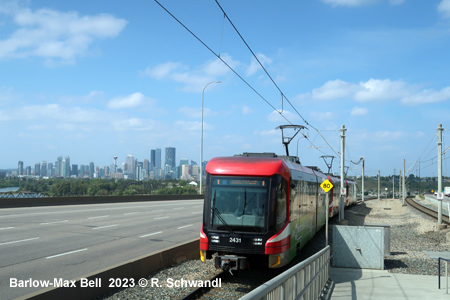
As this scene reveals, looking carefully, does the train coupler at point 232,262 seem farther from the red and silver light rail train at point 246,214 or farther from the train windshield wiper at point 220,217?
the train windshield wiper at point 220,217

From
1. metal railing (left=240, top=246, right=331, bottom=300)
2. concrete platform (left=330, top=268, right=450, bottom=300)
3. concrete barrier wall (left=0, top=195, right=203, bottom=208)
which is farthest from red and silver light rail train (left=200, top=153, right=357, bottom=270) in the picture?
concrete barrier wall (left=0, top=195, right=203, bottom=208)

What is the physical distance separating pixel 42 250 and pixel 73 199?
2319 cm

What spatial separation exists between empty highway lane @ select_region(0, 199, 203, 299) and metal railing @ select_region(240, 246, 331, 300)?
17.4ft

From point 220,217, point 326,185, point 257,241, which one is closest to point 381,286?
point 257,241

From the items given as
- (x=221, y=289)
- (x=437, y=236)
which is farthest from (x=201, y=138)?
(x=221, y=289)

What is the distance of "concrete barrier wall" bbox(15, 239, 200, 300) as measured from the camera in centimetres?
745

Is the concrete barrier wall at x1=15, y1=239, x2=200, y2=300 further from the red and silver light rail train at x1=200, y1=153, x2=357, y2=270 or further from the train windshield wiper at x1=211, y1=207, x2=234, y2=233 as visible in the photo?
the train windshield wiper at x1=211, y1=207, x2=234, y2=233

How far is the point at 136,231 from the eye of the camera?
19.4 metres

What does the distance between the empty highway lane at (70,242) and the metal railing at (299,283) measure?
5.30 m

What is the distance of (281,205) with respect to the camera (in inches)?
436

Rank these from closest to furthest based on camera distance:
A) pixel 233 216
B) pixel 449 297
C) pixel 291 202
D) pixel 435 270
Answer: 1. pixel 449 297
2. pixel 233 216
3. pixel 291 202
4. pixel 435 270

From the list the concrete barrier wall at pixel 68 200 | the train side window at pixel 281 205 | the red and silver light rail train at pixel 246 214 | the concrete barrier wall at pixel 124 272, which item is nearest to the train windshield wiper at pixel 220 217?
the red and silver light rail train at pixel 246 214

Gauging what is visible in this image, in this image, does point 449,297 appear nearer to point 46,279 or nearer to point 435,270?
point 435,270

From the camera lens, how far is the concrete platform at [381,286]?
9.40 metres
